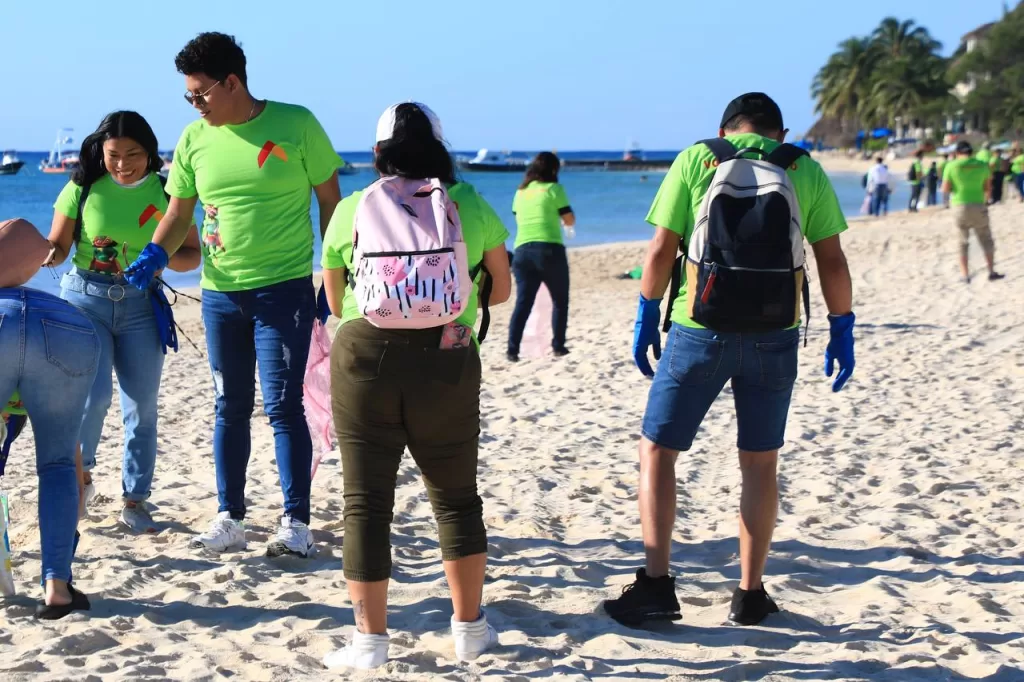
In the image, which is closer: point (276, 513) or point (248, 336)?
point (248, 336)

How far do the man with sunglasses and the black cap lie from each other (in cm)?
150

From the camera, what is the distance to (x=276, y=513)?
485 cm

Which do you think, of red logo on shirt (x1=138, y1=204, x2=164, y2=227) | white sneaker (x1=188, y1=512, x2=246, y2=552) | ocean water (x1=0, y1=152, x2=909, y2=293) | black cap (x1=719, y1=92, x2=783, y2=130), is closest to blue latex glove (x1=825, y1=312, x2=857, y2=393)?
black cap (x1=719, y1=92, x2=783, y2=130)

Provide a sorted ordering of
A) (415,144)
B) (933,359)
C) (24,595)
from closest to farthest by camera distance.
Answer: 1. (415,144)
2. (24,595)
3. (933,359)

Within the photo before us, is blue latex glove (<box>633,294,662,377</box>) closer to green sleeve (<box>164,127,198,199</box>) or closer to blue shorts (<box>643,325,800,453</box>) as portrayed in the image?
blue shorts (<box>643,325,800,453</box>)

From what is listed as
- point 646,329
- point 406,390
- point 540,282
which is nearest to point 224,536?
point 406,390

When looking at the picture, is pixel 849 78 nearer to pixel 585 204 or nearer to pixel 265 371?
pixel 585 204

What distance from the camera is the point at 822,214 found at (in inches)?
133

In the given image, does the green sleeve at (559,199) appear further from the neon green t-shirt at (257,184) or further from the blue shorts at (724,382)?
the blue shorts at (724,382)

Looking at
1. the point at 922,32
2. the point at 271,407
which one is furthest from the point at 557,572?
the point at 922,32

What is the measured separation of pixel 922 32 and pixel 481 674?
97.0 metres

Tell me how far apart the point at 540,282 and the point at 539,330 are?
0.59 m

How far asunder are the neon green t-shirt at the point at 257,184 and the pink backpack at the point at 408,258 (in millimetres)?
1126

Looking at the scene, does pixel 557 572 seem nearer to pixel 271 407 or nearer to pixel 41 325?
pixel 271 407
